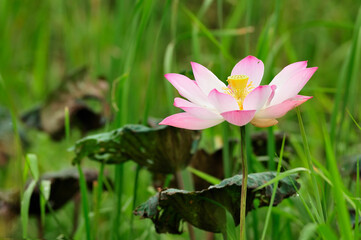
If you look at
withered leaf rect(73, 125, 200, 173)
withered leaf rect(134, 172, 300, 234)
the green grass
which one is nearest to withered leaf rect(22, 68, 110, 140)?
the green grass

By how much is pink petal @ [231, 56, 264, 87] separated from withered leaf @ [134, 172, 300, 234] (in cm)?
12

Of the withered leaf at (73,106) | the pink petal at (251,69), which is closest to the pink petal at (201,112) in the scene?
the pink petal at (251,69)

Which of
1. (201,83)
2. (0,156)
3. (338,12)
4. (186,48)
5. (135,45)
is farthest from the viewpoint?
(186,48)

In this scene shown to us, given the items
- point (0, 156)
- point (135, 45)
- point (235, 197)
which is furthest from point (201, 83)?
point (0, 156)

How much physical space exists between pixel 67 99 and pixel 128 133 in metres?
0.66

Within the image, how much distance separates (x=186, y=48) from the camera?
3.27m

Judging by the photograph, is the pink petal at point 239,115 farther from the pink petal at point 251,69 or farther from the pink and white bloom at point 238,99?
the pink petal at point 251,69

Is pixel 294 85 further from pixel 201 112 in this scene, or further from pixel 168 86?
pixel 168 86

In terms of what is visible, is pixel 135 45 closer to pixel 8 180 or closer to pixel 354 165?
pixel 354 165

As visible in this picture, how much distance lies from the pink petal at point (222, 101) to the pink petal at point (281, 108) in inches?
1.3

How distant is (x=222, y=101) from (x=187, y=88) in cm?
7

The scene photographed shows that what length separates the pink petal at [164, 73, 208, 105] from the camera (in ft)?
1.71

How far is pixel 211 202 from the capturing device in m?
0.61

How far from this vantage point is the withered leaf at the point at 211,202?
1.95 feet
